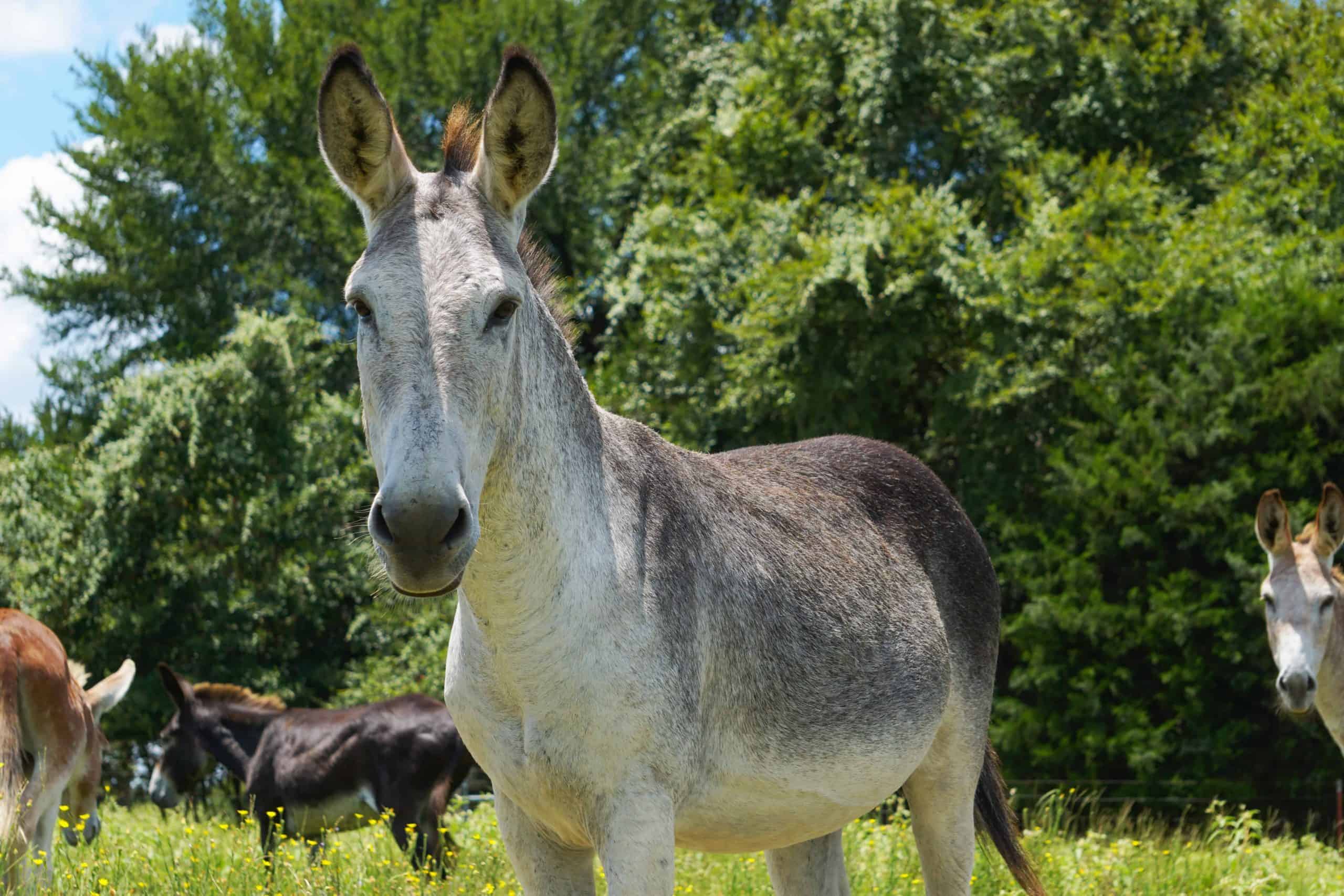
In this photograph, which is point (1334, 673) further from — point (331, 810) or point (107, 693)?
point (107, 693)

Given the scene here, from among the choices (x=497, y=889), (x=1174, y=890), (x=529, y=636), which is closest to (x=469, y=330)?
(x=529, y=636)

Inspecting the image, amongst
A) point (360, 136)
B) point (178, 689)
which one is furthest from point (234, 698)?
point (360, 136)

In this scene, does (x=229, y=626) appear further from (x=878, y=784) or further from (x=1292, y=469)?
(x=878, y=784)

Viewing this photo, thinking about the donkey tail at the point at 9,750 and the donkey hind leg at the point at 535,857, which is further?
the donkey tail at the point at 9,750

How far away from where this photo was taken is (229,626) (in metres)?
18.8

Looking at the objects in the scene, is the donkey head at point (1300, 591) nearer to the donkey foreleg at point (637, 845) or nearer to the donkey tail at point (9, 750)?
the donkey foreleg at point (637, 845)

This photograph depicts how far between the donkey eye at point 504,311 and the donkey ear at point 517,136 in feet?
1.00

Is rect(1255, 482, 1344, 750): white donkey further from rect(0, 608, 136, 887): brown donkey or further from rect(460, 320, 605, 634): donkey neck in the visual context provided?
rect(0, 608, 136, 887): brown donkey

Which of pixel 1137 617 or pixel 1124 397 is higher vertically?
pixel 1124 397

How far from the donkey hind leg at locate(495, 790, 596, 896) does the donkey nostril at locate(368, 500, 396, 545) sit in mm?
1074

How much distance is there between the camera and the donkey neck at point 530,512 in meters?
2.96

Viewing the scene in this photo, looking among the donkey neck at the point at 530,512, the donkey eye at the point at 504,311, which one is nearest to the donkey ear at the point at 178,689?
the donkey neck at the point at 530,512

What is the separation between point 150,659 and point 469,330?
18252 millimetres

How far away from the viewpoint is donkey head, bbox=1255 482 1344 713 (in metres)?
8.01
